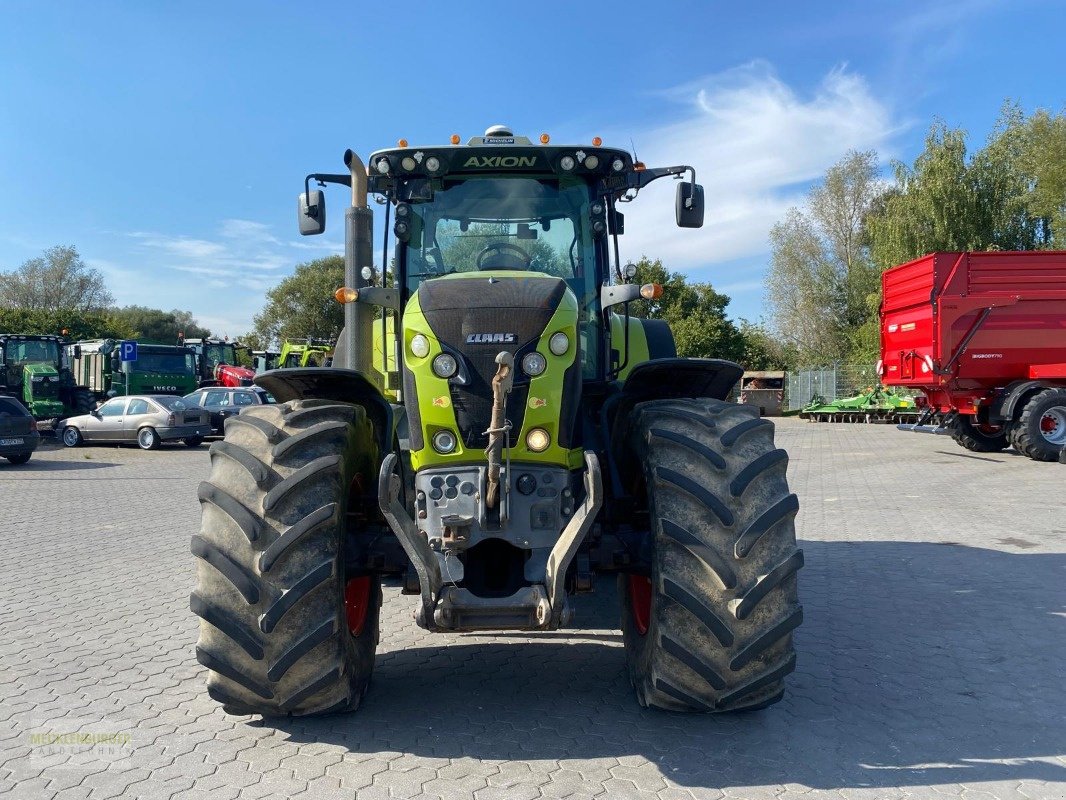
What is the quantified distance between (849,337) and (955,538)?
40.5 meters

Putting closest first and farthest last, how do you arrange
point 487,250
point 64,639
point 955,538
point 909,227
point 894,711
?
1. point 894,711
2. point 487,250
3. point 64,639
4. point 955,538
5. point 909,227

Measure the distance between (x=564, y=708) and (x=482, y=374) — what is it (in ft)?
5.62

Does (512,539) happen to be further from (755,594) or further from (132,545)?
(132,545)

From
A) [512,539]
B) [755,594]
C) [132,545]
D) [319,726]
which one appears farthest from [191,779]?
[132,545]

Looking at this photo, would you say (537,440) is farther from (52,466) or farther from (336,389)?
(52,466)

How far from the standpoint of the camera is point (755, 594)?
3.57m

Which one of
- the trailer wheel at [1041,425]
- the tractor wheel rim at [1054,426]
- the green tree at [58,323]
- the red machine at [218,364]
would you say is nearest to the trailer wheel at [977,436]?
the tractor wheel rim at [1054,426]

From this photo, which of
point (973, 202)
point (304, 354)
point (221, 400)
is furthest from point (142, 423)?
point (973, 202)

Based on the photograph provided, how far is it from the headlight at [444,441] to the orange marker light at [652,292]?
56.7 inches

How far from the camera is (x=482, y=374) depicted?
3820mm

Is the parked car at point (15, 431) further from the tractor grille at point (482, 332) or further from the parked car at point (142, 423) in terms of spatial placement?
the tractor grille at point (482, 332)

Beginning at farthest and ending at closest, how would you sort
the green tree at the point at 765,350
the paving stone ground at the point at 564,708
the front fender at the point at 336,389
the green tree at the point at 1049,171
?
the green tree at the point at 765,350 → the green tree at the point at 1049,171 → the front fender at the point at 336,389 → the paving stone ground at the point at 564,708

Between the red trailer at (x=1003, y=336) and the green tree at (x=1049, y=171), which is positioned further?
the green tree at (x=1049, y=171)

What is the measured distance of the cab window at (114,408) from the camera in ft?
73.7
